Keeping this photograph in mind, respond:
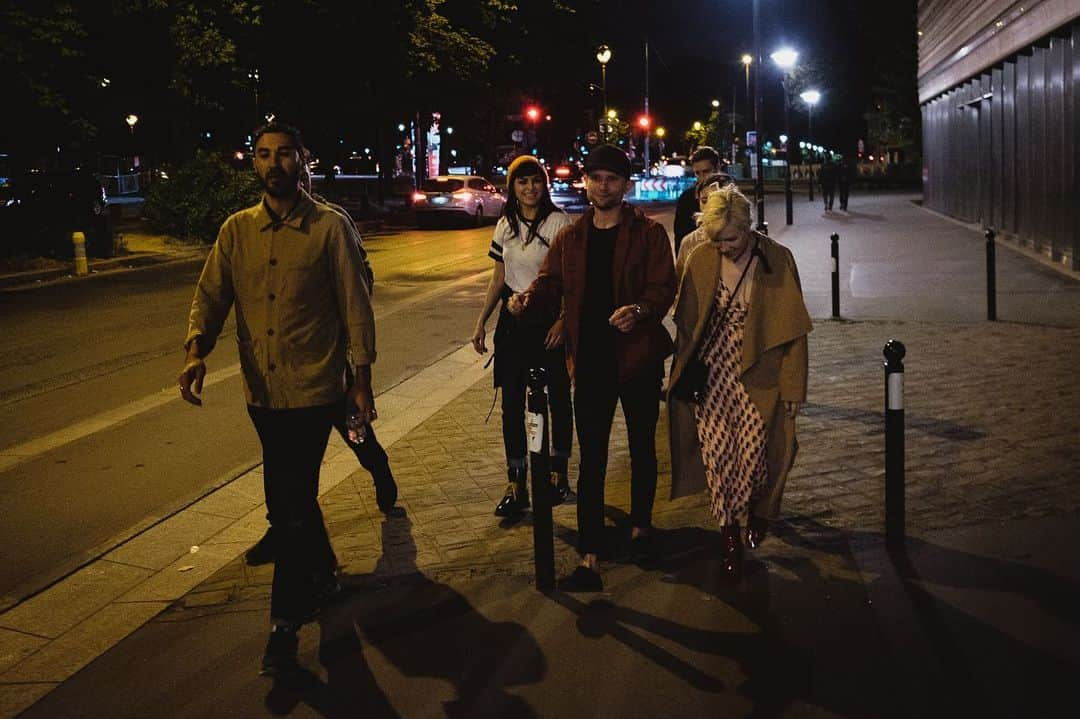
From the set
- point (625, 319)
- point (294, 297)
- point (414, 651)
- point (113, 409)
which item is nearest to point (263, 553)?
point (414, 651)

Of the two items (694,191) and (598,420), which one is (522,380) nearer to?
(598,420)

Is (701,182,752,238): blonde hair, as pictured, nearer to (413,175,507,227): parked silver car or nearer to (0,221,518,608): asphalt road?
(0,221,518,608): asphalt road

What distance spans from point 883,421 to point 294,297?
5.07 m

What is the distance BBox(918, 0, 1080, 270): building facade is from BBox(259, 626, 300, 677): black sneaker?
15.7m

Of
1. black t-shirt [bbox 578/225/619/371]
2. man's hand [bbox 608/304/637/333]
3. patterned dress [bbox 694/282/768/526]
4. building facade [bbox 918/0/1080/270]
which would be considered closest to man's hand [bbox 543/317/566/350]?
black t-shirt [bbox 578/225/619/371]

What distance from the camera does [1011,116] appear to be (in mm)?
23969

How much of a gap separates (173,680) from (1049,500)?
4525 mm

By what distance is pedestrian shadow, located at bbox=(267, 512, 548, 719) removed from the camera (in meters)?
4.35

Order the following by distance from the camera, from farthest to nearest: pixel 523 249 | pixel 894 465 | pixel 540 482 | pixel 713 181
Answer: pixel 713 181
pixel 523 249
pixel 894 465
pixel 540 482

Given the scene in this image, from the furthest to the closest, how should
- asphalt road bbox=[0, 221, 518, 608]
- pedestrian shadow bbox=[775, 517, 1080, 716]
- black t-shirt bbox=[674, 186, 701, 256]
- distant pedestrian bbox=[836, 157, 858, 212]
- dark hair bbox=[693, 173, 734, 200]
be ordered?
distant pedestrian bbox=[836, 157, 858, 212] → black t-shirt bbox=[674, 186, 701, 256] → dark hair bbox=[693, 173, 734, 200] → asphalt road bbox=[0, 221, 518, 608] → pedestrian shadow bbox=[775, 517, 1080, 716]

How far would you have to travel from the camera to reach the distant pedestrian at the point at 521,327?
21.0 feet

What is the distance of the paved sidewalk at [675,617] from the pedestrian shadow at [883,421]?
1.29 ft

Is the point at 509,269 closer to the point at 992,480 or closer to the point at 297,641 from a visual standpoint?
the point at 297,641

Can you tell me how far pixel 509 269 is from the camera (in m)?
Result: 6.59
